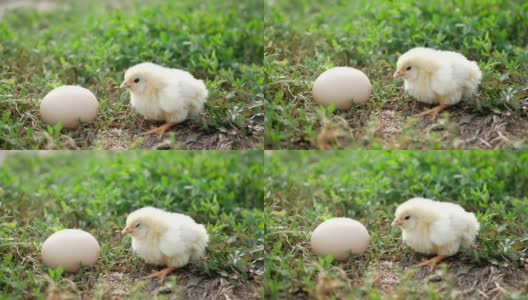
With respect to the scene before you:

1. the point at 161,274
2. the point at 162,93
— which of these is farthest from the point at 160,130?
the point at 161,274

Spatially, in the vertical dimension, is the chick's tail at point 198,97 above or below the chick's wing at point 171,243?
above

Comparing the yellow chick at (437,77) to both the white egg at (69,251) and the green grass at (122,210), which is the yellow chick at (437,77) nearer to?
the green grass at (122,210)

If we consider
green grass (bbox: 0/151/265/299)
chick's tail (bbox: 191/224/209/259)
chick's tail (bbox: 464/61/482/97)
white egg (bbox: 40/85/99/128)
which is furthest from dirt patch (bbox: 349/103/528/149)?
white egg (bbox: 40/85/99/128)

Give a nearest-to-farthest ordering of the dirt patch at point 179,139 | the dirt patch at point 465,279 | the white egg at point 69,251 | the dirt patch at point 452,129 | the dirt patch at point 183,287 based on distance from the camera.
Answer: the dirt patch at point 465,279 → the dirt patch at point 183,287 → the white egg at point 69,251 → the dirt patch at point 452,129 → the dirt patch at point 179,139

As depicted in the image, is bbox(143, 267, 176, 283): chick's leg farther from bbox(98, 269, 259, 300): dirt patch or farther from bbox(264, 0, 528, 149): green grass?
bbox(264, 0, 528, 149): green grass

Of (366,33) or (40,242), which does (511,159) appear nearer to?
(366,33)

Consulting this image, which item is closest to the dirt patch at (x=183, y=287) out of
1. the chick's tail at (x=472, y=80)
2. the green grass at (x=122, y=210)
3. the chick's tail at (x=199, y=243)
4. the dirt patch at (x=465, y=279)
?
the green grass at (x=122, y=210)

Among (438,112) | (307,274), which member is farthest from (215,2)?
(307,274)
